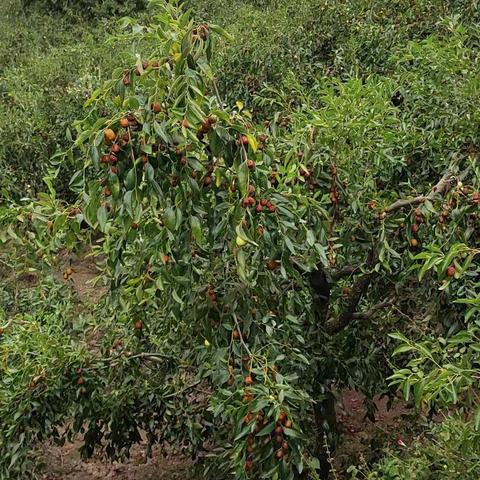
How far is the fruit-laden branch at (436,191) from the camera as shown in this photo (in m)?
2.75

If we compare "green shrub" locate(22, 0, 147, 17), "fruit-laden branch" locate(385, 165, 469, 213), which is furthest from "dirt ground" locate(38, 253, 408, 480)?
"green shrub" locate(22, 0, 147, 17)

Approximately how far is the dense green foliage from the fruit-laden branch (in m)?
0.01

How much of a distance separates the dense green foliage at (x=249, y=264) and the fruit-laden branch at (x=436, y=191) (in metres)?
0.01

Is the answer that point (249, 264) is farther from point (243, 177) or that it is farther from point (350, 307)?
point (350, 307)

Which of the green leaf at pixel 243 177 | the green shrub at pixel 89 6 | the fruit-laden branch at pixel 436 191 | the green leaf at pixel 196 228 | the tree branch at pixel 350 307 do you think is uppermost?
the green leaf at pixel 243 177

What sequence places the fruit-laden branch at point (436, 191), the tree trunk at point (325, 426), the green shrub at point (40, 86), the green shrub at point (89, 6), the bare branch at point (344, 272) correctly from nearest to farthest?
the fruit-laden branch at point (436, 191) < the bare branch at point (344, 272) < the tree trunk at point (325, 426) < the green shrub at point (40, 86) < the green shrub at point (89, 6)

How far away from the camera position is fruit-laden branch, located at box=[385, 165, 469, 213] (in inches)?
108

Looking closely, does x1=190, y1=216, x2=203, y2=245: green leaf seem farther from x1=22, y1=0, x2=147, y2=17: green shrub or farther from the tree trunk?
x1=22, y1=0, x2=147, y2=17: green shrub

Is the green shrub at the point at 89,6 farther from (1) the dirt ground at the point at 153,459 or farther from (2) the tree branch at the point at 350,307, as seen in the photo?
(2) the tree branch at the point at 350,307

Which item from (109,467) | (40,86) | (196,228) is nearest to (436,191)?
(196,228)

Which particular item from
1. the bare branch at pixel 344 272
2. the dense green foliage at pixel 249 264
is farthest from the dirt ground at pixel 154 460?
the bare branch at pixel 344 272

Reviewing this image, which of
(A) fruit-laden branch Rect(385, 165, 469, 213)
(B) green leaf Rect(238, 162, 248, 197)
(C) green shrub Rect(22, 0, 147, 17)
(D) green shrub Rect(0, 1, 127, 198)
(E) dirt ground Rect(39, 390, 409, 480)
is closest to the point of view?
(B) green leaf Rect(238, 162, 248, 197)

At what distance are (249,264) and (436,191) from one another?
77 cm

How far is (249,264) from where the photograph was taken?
2686 mm
